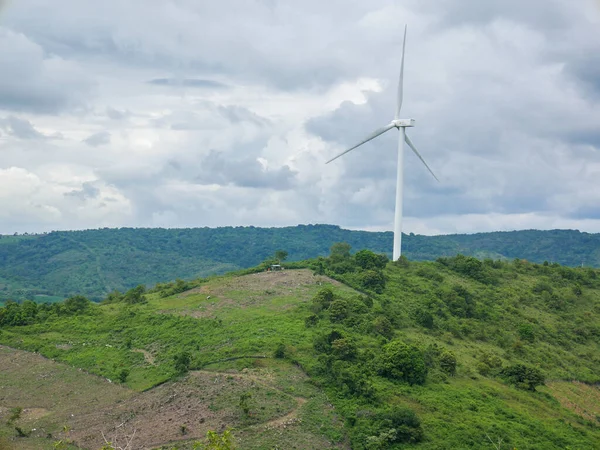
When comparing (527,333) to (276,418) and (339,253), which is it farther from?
(276,418)

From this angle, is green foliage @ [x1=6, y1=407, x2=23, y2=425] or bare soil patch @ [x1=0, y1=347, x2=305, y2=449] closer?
bare soil patch @ [x1=0, y1=347, x2=305, y2=449]

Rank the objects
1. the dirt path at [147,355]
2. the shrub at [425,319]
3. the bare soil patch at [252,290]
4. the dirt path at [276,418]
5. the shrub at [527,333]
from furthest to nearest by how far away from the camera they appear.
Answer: the shrub at [527,333]
the bare soil patch at [252,290]
the shrub at [425,319]
the dirt path at [147,355]
the dirt path at [276,418]

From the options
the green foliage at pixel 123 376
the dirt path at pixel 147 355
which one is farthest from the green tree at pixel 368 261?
the green foliage at pixel 123 376

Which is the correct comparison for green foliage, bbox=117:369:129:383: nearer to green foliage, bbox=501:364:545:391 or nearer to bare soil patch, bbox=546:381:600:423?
green foliage, bbox=501:364:545:391

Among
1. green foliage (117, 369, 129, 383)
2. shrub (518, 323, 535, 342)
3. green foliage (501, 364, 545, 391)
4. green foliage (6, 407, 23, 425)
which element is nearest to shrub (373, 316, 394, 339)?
green foliage (501, 364, 545, 391)

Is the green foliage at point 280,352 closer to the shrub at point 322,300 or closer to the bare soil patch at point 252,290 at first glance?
the shrub at point 322,300

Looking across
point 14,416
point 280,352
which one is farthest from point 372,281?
point 14,416
